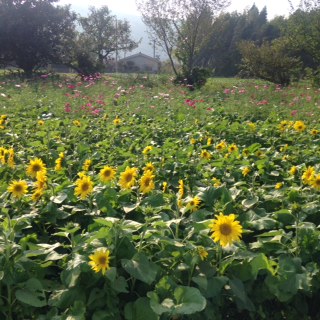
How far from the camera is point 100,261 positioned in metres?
1.67


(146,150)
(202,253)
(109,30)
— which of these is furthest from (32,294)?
(109,30)

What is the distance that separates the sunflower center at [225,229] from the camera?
1777 mm

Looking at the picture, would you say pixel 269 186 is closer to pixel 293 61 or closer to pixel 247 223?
pixel 247 223

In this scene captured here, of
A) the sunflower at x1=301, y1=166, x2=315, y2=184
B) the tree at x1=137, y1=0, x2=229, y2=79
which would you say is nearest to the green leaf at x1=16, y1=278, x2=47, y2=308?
the sunflower at x1=301, y1=166, x2=315, y2=184

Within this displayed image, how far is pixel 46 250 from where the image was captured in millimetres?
1870

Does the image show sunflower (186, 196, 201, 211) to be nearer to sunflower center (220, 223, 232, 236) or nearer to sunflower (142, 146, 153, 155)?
sunflower center (220, 223, 232, 236)

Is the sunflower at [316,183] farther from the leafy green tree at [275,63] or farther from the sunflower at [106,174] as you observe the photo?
the leafy green tree at [275,63]

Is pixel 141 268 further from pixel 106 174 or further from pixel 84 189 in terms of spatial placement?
pixel 106 174

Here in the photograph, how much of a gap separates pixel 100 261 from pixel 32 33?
64.5 ft

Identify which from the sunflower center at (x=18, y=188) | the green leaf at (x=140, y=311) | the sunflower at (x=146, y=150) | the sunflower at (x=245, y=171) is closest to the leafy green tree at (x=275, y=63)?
the sunflower at (x=146, y=150)

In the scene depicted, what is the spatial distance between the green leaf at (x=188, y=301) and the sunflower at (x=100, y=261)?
27 centimetres

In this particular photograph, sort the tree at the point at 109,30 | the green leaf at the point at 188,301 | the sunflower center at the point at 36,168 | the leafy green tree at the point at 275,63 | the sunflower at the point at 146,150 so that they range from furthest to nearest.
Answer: the tree at the point at 109,30 → the leafy green tree at the point at 275,63 → the sunflower at the point at 146,150 → the sunflower center at the point at 36,168 → the green leaf at the point at 188,301

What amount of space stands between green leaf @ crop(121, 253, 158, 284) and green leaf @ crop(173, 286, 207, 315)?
0.43 feet

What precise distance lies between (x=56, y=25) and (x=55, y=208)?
19.7 meters
